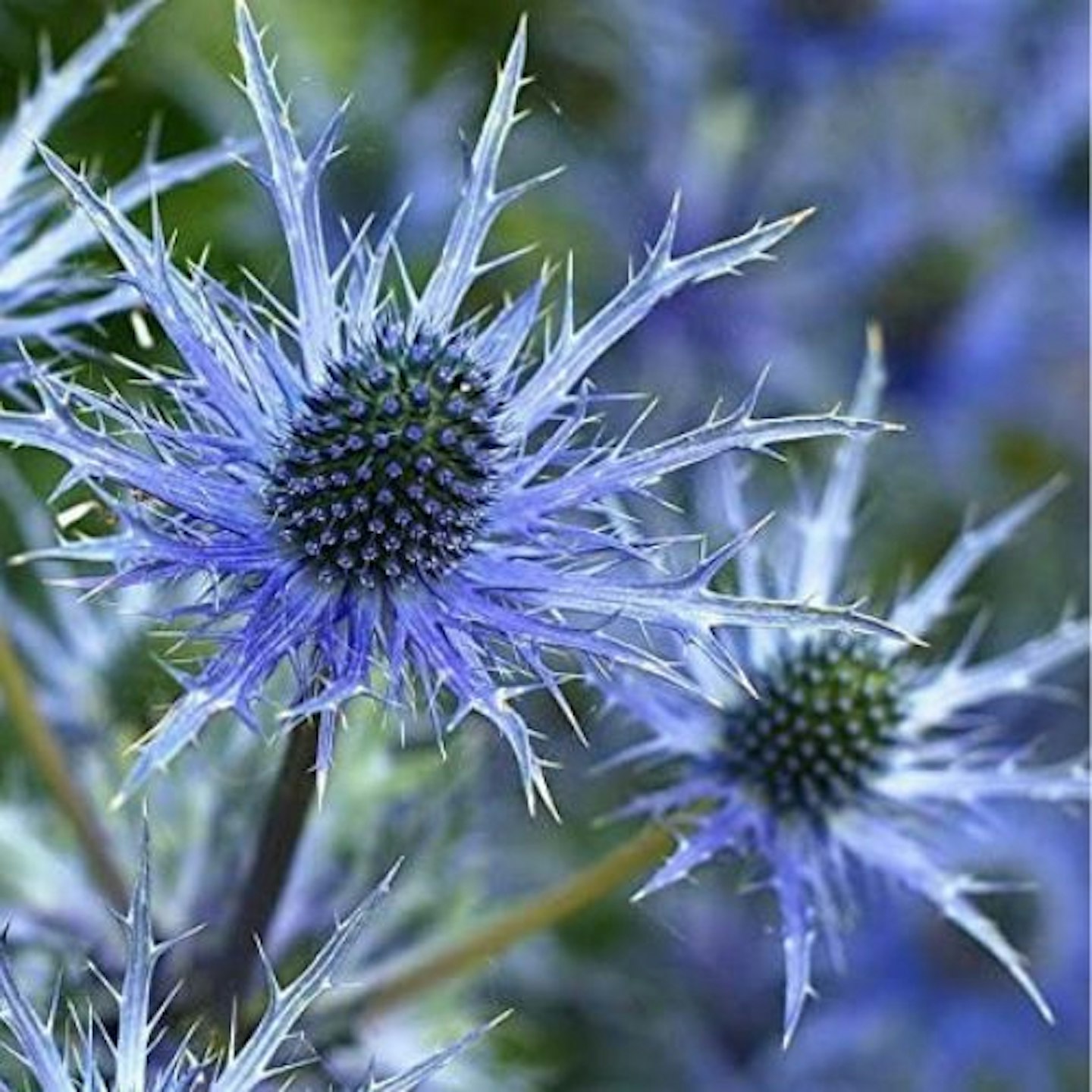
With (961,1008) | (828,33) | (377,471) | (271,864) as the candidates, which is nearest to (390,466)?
(377,471)

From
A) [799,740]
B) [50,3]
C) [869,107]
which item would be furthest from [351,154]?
[799,740]

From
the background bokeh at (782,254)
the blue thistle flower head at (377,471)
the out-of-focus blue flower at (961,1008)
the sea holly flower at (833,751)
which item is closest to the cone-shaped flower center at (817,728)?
the sea holly flower at (833,751)

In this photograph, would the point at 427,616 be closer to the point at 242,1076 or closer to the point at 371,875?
the point at 242,1076

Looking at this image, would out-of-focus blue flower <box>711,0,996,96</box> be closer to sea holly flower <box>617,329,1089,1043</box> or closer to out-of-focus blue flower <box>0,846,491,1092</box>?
sea holly flower <box>617,329,1089,1043</box>

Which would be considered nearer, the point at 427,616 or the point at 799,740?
the point at 427,616

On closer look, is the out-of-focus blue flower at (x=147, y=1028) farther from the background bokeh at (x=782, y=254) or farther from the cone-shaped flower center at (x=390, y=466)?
the background bokeh at (x=782, y=254)

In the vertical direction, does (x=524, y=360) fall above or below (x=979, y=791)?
above
